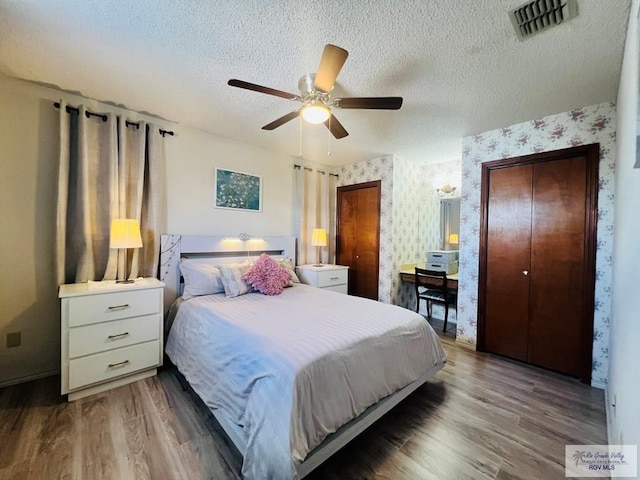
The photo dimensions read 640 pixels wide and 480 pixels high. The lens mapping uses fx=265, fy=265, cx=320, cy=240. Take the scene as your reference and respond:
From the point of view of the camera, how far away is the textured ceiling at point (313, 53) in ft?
4.71

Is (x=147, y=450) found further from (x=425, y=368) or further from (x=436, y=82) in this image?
(x=436, y=82)

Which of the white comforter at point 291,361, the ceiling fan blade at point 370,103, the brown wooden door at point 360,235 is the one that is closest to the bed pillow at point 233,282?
the white comforter at point 291,361

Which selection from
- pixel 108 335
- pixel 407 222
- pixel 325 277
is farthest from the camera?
pixel 407 222

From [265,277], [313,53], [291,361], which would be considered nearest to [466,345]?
[265,277]

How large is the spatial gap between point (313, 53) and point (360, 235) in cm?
288

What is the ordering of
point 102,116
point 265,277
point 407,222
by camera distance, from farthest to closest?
point 407,222 → point 265,277 → point 102,116

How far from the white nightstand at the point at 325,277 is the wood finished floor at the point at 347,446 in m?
1.80

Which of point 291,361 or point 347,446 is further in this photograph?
point 347,446

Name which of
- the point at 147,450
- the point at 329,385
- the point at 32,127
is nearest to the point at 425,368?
the point at 329,385

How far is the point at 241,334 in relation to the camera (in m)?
1.71

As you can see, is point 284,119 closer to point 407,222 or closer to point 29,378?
point 407,222

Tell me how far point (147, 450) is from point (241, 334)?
0.81 meters

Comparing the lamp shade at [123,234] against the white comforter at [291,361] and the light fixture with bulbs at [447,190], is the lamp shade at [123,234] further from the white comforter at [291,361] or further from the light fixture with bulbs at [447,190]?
the light fixture with bulbs at [447,190]

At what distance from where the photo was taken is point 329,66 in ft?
5.01
